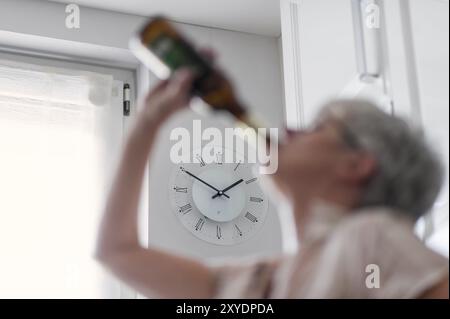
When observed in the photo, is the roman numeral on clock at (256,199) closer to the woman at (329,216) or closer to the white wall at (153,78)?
the white wall at (153,78)

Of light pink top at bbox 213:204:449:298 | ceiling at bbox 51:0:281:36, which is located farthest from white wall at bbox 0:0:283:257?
light pink top at bbox 213:204:449:298

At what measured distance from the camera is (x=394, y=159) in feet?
3.01

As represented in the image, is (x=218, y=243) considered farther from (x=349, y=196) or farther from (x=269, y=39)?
(x=349, y=196)

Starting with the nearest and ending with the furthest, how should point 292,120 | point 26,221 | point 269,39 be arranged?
point 292,120
point 26,221
point 269,39

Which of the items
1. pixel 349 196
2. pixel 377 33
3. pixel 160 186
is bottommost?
pixel 349 196

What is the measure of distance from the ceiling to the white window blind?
218mm

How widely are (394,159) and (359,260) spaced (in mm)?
129

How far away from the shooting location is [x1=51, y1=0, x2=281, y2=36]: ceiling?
244cm

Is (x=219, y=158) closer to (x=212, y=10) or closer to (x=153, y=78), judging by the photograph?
(x=153, y=78)

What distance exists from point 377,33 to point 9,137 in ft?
3.45

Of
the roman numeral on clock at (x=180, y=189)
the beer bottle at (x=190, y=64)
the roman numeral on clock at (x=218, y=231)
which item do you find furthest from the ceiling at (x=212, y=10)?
the beer bottle at (x=190, y=64)

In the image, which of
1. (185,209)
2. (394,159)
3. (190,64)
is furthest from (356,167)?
(185,209)
